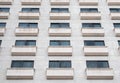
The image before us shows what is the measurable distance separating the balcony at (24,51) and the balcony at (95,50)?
217 inches

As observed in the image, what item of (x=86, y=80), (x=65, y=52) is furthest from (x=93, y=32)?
(x=86, y=80)

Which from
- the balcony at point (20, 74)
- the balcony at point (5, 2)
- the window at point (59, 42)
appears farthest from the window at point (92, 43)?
the balcony at point (5, 2)

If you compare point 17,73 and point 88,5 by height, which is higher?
point 88,5

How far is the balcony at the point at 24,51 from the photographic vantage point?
25.8 m

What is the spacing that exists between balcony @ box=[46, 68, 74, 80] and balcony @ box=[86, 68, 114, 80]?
1666 mm

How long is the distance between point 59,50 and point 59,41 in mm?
1714

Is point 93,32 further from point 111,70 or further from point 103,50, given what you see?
point 111,70

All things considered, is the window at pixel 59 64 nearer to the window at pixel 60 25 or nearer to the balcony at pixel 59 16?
the window at pixel 60 25

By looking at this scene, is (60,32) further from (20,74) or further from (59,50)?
(20,74)

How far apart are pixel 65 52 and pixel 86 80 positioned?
3.97 metres

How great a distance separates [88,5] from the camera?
3225 centimetres

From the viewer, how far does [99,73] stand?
78.2 feet

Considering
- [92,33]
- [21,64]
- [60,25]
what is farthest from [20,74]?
[92,33]

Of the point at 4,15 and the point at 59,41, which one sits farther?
the point at 4,15
